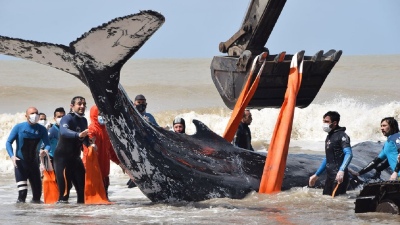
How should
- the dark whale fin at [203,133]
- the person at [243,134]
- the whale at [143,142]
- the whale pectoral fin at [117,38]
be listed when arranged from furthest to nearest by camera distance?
the person at [243,134] < the dark whale fin at [203,133] < the whale at [143,142] < the whale pectoral fin at [117,38]

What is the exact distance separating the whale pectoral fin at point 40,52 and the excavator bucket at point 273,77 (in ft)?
10.7

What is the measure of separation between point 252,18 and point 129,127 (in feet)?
12.6

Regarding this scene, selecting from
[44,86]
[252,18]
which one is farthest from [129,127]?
[44,86]

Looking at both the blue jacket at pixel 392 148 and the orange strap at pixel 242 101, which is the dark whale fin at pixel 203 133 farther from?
the blue jacket at pixel 392 148

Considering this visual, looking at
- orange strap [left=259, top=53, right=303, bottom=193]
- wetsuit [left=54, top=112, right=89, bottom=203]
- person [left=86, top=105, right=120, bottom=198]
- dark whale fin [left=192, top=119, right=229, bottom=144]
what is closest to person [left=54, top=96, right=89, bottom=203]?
wetsuit [left=54, top=112, right=89, bottom=203]

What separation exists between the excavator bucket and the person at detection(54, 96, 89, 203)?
8.80ft

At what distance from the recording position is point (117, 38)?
12.8m

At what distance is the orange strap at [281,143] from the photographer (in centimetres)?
1434

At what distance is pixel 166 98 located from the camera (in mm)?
51969

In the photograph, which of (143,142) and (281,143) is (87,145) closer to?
(143,142)

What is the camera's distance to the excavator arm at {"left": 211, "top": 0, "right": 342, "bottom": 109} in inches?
621

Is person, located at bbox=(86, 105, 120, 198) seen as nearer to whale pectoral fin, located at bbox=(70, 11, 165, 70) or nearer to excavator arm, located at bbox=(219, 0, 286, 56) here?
whale pectoral fin, located at bbox=(70, 11, 165, 70)

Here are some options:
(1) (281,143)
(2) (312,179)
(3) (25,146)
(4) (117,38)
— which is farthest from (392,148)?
(3) (25,146)

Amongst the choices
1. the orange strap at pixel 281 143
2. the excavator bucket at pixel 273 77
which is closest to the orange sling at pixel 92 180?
the orange strap at pixel 281 143
